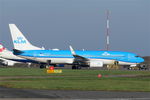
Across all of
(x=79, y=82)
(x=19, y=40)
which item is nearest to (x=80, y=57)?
(x=19, y=40)

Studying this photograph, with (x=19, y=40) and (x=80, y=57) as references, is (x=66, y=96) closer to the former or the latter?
(x=80, y=57)

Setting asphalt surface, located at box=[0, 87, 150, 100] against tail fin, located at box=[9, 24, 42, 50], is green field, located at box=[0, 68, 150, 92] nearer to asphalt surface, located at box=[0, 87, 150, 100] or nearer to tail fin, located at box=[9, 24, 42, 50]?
asphalt surface, located at box=[0, 87, 150, 100]

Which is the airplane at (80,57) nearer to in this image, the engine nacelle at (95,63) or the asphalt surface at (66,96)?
the engine nacelle at (95,63)

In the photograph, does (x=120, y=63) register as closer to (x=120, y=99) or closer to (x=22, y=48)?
(x=22, y=48)

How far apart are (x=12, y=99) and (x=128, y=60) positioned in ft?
227

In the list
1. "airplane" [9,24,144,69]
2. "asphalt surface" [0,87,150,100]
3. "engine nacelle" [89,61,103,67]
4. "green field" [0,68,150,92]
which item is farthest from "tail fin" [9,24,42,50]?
"asphalt surface" [0,87,150,100]

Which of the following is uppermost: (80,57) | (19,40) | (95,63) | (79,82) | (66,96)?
(19,40)

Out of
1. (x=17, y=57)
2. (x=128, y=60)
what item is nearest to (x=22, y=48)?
(x=17, y=57)

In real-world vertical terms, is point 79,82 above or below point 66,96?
above

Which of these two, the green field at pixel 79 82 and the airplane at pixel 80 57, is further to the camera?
the airplane at pixel 80 57

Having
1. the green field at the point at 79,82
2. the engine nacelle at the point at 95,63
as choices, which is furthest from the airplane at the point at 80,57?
the green field at the point at 79,82

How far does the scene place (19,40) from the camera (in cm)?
9625

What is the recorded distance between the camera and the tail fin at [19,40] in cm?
9453

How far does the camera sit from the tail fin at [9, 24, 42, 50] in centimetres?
9453
